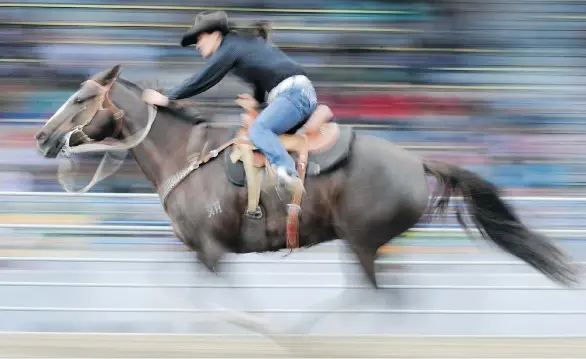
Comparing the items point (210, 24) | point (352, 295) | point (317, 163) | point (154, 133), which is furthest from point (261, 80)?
point (352, 295)

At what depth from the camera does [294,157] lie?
14.3 feet

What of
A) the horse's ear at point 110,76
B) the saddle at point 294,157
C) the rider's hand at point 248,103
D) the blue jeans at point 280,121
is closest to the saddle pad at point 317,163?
the saddle at point 294,157

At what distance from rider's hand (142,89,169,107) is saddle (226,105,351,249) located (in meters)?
0.38

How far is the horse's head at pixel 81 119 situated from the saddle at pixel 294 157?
0.65 metres

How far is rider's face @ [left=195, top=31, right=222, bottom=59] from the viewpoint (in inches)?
173

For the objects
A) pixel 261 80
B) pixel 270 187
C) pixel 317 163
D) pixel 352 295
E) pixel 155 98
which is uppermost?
pixel 261 80

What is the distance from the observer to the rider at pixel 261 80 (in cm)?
425

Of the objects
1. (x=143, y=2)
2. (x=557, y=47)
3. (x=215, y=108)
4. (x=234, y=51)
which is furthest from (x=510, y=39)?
(x=234, y=51)

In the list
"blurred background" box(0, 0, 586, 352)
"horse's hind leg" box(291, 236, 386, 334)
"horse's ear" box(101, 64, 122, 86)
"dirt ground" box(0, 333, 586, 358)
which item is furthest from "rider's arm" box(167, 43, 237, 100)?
"blurred background" box(0, 0, 586, 352)

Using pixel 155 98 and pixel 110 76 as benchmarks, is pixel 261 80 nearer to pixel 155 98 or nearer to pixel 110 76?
pixel 155 98

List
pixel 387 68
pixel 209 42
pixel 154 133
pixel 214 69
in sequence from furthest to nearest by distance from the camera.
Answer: pixel 387 68 → pixel 154 133 → pixel 209 42 → pixel 214 69

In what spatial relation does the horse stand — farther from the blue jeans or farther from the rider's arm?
the rider's arm

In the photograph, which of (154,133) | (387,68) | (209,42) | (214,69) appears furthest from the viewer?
(387,68)

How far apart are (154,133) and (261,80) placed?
1.92 feet
